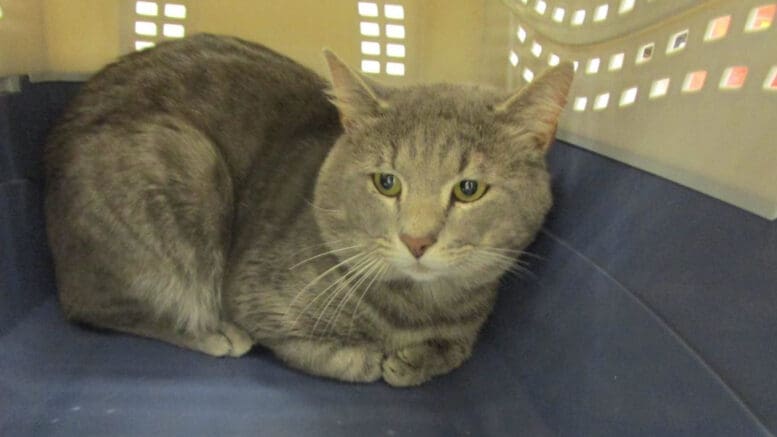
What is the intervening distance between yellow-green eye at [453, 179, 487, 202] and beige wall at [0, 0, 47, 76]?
43.4 inches

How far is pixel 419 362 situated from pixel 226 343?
0.43 metres

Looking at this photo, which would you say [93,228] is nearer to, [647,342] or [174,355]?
[174,355]

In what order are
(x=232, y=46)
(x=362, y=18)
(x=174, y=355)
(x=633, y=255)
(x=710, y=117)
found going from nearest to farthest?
(x=710, y=117) → (x=633, y=255) → (x=174, y=355) → (x=232, y=46) → (x=362, y=18)

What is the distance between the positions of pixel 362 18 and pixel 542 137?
85 centimetres

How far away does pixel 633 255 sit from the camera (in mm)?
1113

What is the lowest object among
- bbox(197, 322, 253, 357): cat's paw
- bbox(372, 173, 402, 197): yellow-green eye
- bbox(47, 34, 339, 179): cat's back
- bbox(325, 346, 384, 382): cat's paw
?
bbox(197, 322, 253, 357): cat's paw

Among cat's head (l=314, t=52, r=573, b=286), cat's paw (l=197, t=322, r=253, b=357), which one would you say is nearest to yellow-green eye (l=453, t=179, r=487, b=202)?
cat's head (l=314, t=52, r=573, b=286)

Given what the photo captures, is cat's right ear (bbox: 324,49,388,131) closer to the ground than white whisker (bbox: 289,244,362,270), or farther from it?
farther from it

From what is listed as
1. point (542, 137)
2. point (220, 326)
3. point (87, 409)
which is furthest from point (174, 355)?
point (542, 137)

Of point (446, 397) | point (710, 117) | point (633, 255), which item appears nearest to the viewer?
point (710, 117)

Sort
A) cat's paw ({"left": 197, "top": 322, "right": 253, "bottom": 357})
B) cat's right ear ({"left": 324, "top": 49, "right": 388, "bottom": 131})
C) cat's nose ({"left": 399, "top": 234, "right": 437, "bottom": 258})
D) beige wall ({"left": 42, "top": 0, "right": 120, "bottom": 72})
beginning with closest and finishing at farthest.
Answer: cat's nose ({"left": 399, "top": 234, "right": 437, "bottom": 258}) → cat's right ear ({"left": 324, "top": 49, "right": 388, "bottom": 131}) → cat's paw ({"left": 197, "top": 322, "right": 253, "bottom": 357}) → beige wall ({"left": 42, "top": 0, "right": 120, "bottom": 72})

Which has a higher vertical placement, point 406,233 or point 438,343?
point 406,233

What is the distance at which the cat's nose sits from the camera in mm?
1050

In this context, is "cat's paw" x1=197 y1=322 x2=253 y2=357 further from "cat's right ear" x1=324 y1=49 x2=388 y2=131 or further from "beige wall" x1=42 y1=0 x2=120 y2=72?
"beige wall" x1=42 y1=0 x2=120 y2=72
